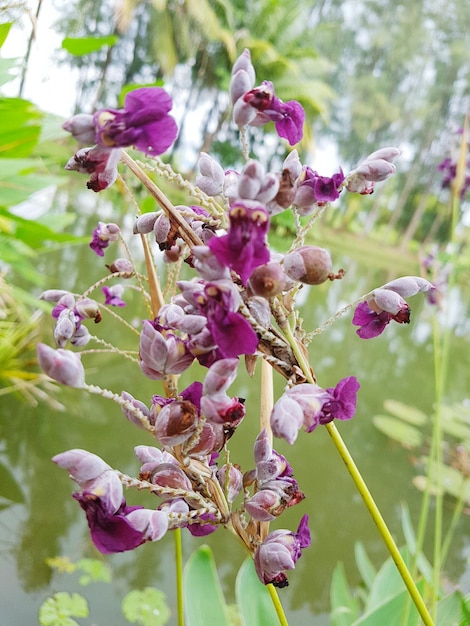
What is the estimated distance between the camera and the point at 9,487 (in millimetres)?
1271

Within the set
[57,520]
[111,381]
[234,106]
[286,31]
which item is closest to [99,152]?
[234,106]

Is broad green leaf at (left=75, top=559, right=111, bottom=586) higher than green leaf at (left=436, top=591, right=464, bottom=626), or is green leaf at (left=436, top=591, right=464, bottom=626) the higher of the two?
green leaf at (left=436, top=591, right=464, bottom=626)

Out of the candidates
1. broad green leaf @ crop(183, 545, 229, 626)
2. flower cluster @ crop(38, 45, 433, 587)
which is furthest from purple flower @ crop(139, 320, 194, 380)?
broad green leaf @ crop(183, 545, 229, 626)

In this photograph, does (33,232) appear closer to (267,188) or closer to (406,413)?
(267,188)

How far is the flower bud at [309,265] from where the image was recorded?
270mm

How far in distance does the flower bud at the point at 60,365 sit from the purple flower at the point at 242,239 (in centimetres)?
10

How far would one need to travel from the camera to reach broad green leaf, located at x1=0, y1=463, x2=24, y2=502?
1.25 m

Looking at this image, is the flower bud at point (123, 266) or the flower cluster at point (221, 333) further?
the flower bud at point (123, 266)

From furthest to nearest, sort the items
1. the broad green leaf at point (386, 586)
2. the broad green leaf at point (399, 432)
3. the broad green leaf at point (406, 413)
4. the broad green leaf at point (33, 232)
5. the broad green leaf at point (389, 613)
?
the broad green leaf at point (406, 413), the broad green leaf at point (399, 432), the broad green leaf at point (33, 232), the broad green leaf at point (386, 586), the broad green leaf at point (389, 613)

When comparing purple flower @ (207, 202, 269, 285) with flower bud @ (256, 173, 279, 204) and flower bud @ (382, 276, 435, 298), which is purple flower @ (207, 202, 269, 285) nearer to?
flower bud @ (256, 173, 279, 204)

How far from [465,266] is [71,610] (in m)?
1.12

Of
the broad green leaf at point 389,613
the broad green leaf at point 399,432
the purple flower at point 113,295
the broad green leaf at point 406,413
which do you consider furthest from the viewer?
the broad green leaf at point 406,413

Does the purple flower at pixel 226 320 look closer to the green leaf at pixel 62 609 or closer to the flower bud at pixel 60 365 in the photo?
the flower bud at pixel 60 365

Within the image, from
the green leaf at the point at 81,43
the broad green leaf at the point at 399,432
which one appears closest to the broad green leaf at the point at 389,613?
the green leaf at the point at 81,43
